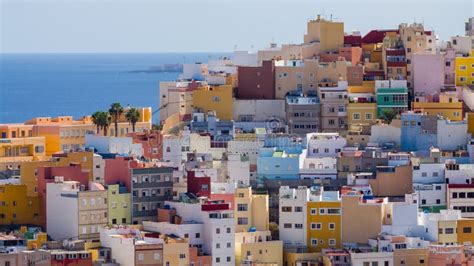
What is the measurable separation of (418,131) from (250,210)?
8274 millimetres

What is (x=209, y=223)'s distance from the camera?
43.2m

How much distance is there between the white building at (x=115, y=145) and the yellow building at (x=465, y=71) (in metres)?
10.6

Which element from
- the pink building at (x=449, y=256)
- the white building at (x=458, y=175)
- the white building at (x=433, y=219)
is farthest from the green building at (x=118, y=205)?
the white building at (x=458, y=175)

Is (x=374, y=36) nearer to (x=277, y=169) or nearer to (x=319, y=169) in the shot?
(x=319, y=169)

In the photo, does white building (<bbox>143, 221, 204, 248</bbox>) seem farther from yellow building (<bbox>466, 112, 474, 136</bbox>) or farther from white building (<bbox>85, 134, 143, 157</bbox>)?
yellow building (<bbox>466, 112, 474, 136</bbox>)

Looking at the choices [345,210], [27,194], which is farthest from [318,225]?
[27,194]

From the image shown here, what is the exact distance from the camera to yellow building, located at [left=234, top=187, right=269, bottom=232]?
148 ft

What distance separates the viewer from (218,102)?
55812 mm

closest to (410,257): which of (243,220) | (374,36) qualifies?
(243,220)

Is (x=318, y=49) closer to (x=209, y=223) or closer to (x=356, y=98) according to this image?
(x=356, y=98)

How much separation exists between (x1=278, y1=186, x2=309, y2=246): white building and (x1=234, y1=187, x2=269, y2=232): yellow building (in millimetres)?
467

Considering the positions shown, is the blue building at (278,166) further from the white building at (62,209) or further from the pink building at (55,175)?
the white building at (62,209)

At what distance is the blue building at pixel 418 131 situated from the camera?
52.1m

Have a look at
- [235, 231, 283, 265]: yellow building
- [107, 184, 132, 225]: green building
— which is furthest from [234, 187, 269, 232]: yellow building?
[107, 184, 132, 225]: green building
